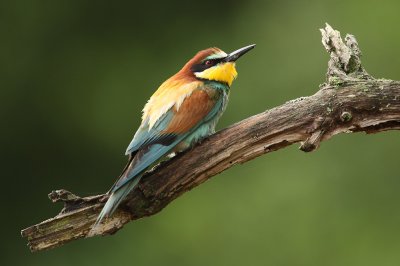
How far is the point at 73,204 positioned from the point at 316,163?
340cm

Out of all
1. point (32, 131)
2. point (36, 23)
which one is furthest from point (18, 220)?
→ point (36, 23)

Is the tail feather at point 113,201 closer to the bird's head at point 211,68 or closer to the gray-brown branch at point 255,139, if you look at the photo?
the gray-brown branch at point 255,139

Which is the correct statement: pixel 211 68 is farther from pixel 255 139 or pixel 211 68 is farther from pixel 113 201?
pixel 113 201

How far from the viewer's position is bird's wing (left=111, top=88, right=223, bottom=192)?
409 cm

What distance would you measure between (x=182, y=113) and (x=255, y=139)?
426 mm

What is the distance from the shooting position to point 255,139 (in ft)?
13.3

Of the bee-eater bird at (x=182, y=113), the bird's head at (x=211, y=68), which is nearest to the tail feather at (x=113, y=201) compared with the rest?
the bee-eater bird at (x=182, y=113)

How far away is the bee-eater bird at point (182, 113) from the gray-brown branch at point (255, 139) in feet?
0.29

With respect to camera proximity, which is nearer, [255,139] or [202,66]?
[255,139]

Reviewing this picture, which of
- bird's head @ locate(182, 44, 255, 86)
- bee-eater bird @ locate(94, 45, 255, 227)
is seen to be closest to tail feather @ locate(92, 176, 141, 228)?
bee-eater bird @ locate(94, 45, 255, 227)

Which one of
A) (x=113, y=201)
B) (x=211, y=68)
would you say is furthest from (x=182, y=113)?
(x=113, y=201)

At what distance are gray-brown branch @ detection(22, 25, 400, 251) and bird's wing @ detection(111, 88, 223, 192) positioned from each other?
87mm

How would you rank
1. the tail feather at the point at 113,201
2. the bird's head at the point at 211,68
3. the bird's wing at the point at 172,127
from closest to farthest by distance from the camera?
1. the tail feather at the point at 113,201
2. the bird's wing at the point at 172,127
3. the bird's head at the point at 211,68

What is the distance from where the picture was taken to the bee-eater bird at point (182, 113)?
13.5 feet
